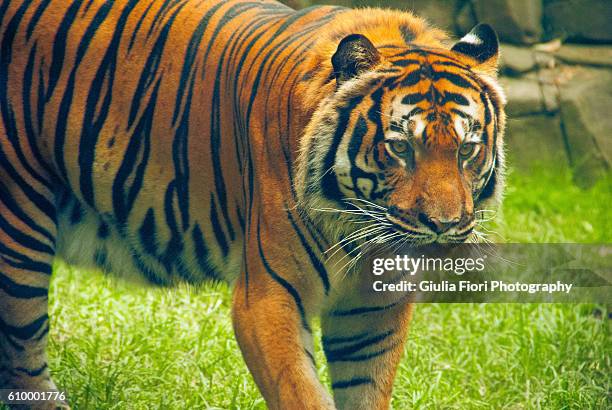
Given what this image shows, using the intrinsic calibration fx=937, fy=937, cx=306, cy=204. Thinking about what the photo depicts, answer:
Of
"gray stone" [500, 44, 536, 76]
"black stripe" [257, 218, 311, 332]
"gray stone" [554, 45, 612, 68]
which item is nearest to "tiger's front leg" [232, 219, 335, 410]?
"black stripe" [257, 218, 311, 332]

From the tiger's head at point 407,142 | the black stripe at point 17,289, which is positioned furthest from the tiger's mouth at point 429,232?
the black stripe at point 17,289

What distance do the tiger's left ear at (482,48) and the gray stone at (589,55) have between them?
3533mm

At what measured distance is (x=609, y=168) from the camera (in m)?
5.51

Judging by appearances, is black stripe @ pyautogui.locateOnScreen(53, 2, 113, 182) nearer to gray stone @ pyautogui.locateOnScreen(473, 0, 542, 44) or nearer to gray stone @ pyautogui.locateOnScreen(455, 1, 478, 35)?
gray stone @ pyautogui.locateOnScreen(455, 1, 478, 35)

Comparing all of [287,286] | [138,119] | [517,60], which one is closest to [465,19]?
[517,60]

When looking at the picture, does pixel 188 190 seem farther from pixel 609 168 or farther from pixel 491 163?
pixel 609 168

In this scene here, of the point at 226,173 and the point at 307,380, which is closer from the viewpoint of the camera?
the point at 307,380

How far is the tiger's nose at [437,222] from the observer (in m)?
2.11

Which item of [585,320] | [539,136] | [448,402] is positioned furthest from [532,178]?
[448,402]

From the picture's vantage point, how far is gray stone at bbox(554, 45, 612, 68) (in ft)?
18.5

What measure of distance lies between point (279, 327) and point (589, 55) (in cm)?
396

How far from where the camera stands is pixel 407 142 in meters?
2.17

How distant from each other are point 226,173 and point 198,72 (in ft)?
1.03

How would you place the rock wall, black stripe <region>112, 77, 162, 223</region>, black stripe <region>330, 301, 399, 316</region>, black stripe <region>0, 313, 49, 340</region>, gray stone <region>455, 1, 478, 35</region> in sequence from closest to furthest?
black stripe <region>330, 301, 399, 316</region>
black stripe <region>112, 77, 162, 223</region>
black stripe <region>0, 313, 49, 340</region>
gray stone <region>455, 1, 478, 35</region>
the rock wall
